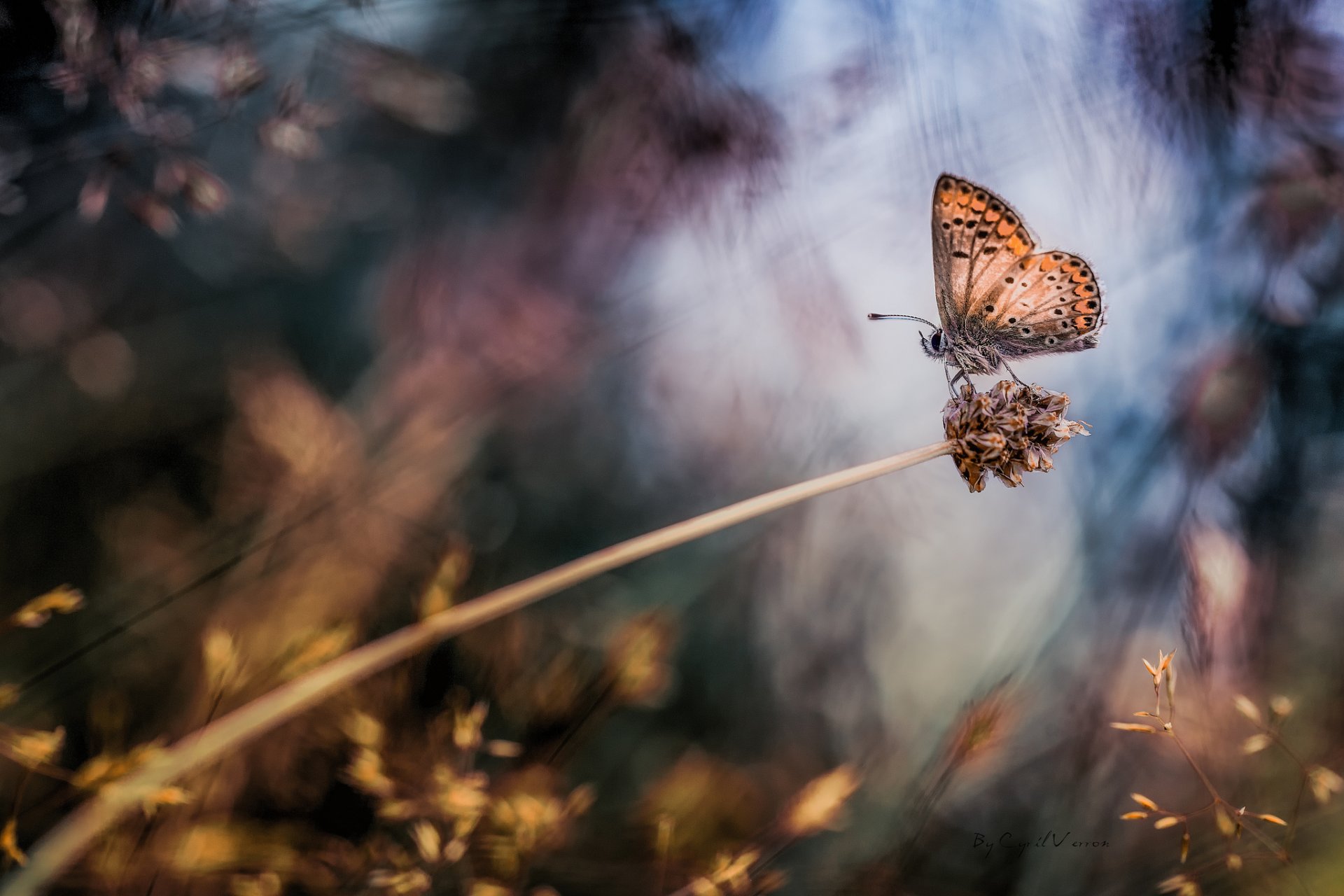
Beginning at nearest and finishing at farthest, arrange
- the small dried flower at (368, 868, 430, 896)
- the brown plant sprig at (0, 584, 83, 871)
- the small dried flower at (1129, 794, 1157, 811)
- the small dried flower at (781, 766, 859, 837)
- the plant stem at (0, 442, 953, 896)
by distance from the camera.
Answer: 1. the plant stem at (0, 442, 953, 896)
2. the brown plant sprig at (0, 584, 83, 871)
3. the small dried flower at (1129, 794, 1157, 811)
4. the small dried flower at (368, 868, 430, 896)
5. the small dried flower at (781, 766, 859, 837)

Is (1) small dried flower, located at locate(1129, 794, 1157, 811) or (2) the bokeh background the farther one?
(2) the bokeh background

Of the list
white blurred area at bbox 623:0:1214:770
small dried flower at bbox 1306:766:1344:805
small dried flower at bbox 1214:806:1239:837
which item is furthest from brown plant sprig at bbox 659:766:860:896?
small dried flower at bbox 1306:766:1344:805

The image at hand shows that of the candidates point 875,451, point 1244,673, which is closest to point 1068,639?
point 1244,673

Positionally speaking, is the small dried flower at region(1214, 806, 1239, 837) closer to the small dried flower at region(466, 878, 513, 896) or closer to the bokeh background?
the bokeh background

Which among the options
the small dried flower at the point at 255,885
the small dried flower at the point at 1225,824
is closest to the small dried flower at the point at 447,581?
the small dried flower at the point at 255,885

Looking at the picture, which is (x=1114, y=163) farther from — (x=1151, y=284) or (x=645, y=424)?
(x=645, y=424)

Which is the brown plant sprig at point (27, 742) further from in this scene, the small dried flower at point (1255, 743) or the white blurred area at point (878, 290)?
the small dried flower at point (1255, 743)

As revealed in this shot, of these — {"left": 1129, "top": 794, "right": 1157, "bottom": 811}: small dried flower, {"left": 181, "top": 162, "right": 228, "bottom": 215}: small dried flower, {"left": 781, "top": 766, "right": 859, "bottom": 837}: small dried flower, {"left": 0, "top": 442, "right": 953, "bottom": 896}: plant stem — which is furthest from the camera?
{"left": 181, "top": 162, "right": 228, "bottom": 215}: small dried flower
